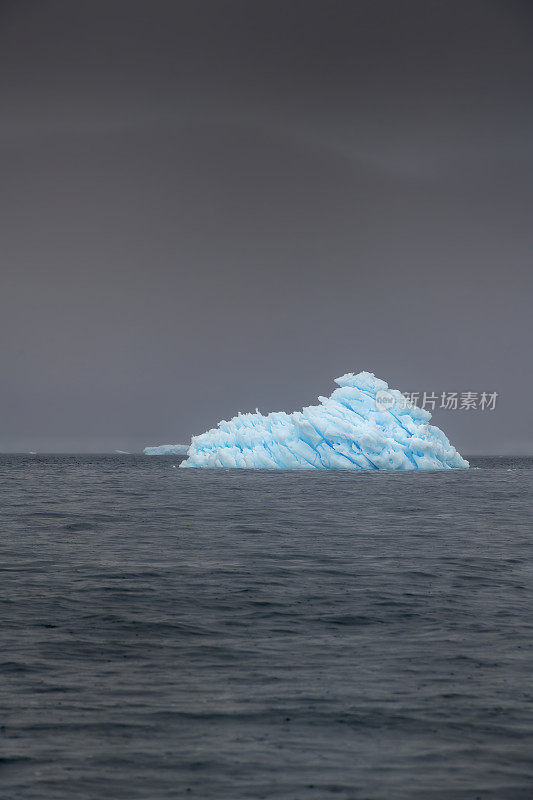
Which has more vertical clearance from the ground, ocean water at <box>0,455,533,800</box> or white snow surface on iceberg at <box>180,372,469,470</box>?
white snow surface on iceberg at <box>180,372,469,470</box>

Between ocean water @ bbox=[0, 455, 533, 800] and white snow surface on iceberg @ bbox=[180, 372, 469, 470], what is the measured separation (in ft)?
118

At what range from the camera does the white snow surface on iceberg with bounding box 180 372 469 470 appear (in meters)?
56.7

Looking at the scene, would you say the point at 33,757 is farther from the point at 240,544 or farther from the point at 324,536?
the point at 324,536

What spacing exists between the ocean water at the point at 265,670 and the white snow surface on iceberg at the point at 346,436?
3610 cm

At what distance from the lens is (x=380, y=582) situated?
14.7 metres

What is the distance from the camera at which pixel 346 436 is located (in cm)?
5634

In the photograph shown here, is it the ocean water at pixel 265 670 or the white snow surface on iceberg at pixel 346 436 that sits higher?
the white snow surface on iceberg at pixel 346 436

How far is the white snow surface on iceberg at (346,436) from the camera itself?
56.7m

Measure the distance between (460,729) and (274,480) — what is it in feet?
141

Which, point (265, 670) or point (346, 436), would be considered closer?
point (265, 670)

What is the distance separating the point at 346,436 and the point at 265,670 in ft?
157

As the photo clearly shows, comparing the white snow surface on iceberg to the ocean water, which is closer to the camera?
the ocean water

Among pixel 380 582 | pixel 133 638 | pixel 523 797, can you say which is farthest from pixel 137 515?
pixel 523 797

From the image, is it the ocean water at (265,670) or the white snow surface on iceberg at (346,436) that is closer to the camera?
the ocean water at (265,670)
